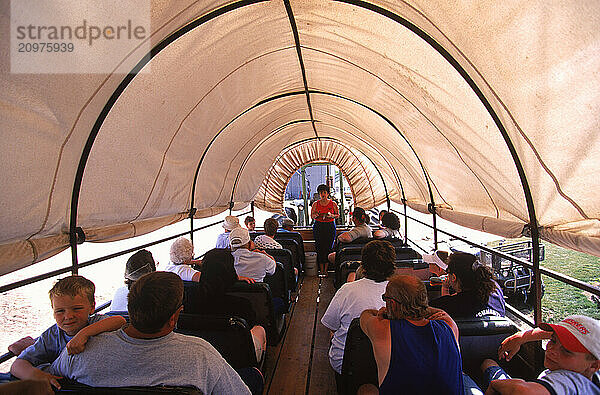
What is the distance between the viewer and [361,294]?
9.47 feet

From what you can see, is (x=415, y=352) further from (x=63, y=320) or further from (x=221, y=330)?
(x=63, y=320)

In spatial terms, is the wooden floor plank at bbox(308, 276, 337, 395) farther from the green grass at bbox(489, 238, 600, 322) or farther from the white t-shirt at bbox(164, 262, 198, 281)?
the green grass at bbox(489, 238, 600, 322)

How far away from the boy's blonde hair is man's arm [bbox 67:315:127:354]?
1.01ft

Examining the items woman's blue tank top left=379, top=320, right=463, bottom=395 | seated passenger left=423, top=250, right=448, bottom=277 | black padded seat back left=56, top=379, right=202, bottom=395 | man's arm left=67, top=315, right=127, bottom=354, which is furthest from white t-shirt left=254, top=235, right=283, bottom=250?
black padded seat back left=56, top=379, right=202, bottom=395

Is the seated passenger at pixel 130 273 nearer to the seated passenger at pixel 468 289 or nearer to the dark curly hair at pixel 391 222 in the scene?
the seated passenger at pixel 468 289

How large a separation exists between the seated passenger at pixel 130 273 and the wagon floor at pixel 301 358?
1311mm

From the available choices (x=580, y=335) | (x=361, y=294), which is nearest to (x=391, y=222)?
(x=361, y=294)

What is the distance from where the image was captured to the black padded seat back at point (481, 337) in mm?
2344

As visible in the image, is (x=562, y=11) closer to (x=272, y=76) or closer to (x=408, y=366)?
(x=408, y=366)

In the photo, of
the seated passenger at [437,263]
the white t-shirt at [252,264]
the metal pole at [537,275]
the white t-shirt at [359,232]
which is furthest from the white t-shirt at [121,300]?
the white t-shirt at [359,232]

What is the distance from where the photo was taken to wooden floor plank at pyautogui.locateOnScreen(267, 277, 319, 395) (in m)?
3.57

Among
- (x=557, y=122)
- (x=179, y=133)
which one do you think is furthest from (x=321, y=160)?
(x=557, y=122)

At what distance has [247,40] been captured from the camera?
374 centimetres

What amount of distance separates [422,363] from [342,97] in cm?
484
